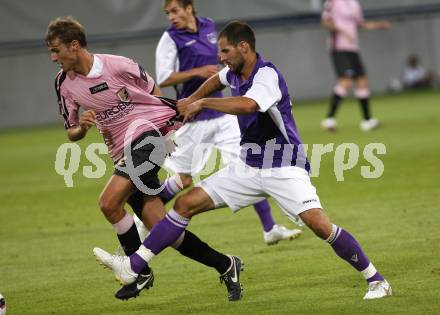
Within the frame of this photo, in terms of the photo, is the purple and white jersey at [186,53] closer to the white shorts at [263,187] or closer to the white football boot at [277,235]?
the white football boot at [277,235]

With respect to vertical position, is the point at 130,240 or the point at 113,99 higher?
the point at 113,99

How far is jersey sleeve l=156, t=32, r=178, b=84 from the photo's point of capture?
11.2 m

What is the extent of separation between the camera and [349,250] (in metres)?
7.59

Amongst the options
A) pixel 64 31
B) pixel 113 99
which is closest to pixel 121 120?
pixel 113 99

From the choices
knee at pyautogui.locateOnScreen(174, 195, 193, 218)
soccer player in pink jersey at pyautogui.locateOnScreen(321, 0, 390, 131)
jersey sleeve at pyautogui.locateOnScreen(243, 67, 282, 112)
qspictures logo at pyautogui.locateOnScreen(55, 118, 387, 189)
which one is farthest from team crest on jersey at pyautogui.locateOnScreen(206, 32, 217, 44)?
soccer player in pink jersey at pyautogui.locateOnScreen(321, 0, 390, 131)

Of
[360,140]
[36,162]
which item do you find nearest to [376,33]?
[360,140]

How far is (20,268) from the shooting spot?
391 inches

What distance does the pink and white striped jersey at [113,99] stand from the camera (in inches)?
323

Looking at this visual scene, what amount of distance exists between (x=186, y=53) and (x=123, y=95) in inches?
121

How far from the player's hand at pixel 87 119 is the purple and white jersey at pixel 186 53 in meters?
3.27

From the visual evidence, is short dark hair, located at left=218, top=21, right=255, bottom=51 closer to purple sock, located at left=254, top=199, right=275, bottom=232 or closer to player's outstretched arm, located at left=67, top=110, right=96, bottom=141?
player's outstretched arm, located at left=67, top=110, right=96, bottom=141

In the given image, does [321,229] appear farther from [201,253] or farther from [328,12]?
[328,12]

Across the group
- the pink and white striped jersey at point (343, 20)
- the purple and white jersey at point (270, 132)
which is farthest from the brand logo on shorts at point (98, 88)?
the pink and white striped jersey at point (343, 20)

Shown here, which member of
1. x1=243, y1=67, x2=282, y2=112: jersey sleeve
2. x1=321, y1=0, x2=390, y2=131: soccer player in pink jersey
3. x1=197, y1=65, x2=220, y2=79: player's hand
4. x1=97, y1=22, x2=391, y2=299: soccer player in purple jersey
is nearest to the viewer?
x1=243, y1=67, x2=282, y2=112: jersey sleeve
